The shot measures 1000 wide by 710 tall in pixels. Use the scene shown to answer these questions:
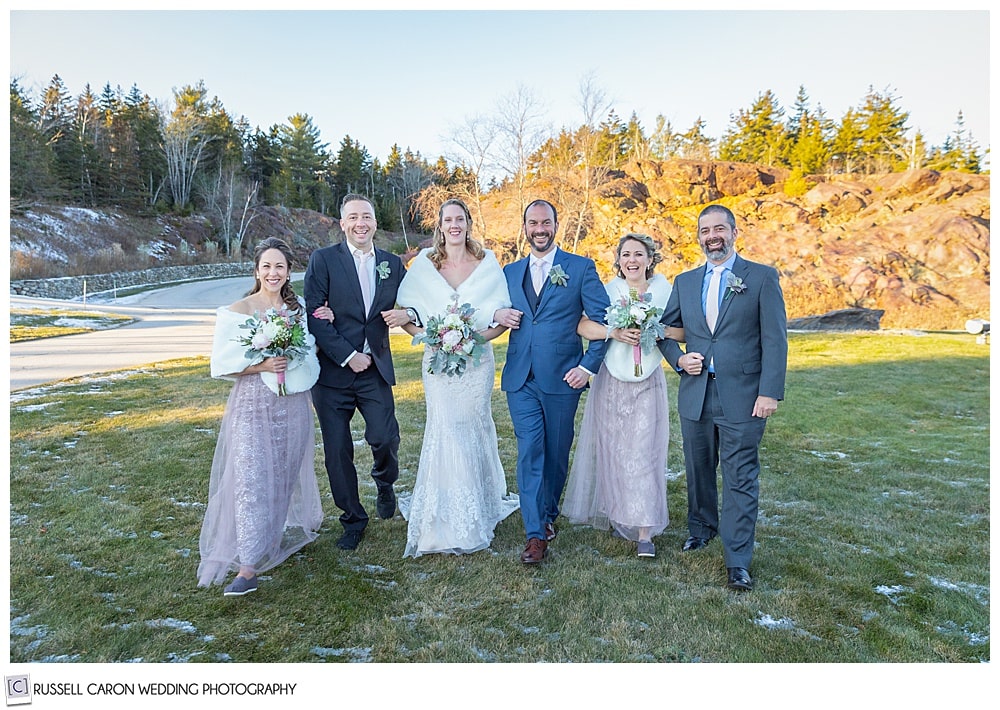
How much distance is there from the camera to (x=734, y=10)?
4297 millimetres

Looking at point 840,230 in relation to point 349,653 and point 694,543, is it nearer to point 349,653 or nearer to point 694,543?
point 694,543

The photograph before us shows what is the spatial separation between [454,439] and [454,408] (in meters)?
0.22

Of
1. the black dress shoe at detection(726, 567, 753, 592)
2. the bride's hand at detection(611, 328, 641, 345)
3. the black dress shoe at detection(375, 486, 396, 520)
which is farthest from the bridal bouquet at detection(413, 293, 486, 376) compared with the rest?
the black dress shoe at detection(726, 567, 753, 592)

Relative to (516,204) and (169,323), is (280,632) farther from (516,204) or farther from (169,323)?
(516,204)

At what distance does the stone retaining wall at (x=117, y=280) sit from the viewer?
25656 millimetres

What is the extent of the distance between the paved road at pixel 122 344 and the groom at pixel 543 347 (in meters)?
9.65

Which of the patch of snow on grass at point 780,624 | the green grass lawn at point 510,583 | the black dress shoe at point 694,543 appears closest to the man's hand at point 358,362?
the green grass lawn at point 510,583

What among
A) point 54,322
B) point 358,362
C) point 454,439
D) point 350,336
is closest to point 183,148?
point 54,322

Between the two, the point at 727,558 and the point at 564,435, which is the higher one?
the point at 564,435

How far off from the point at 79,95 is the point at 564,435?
5863 cm

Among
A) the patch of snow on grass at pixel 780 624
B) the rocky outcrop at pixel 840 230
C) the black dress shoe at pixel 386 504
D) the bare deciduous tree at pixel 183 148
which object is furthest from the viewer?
the bare deciduous tree at pixel 183 148

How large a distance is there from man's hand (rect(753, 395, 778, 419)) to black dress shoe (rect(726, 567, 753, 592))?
0.99 metres

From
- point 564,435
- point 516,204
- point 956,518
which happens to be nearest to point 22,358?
point 564,435
